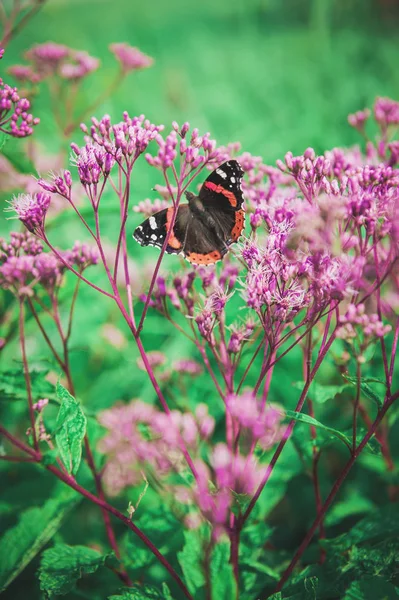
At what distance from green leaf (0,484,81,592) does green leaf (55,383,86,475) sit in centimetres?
50

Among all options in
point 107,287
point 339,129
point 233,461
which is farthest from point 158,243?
point 339,129

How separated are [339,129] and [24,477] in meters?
3.71

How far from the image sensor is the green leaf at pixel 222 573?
1.16m

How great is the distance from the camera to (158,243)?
5.36ft

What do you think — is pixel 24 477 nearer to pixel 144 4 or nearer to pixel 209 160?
pixel 209 160

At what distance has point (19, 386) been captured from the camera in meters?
1.45

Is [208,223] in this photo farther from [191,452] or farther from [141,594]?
[141,594]

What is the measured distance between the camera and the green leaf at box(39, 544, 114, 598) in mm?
1151

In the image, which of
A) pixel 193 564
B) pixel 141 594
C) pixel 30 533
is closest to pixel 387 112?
pixel 193 564

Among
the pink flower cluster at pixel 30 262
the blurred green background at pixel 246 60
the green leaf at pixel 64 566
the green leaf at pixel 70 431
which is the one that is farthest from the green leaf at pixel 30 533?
the blurred green background at pixel 246 60

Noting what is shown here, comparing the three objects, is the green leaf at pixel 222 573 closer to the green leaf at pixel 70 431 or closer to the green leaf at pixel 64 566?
the green leaf at pixel 64 566

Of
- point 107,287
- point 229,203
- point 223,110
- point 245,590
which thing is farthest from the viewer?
point 223,110

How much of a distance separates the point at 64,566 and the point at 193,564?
362 mm

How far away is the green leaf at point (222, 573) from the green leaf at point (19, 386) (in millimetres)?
709
